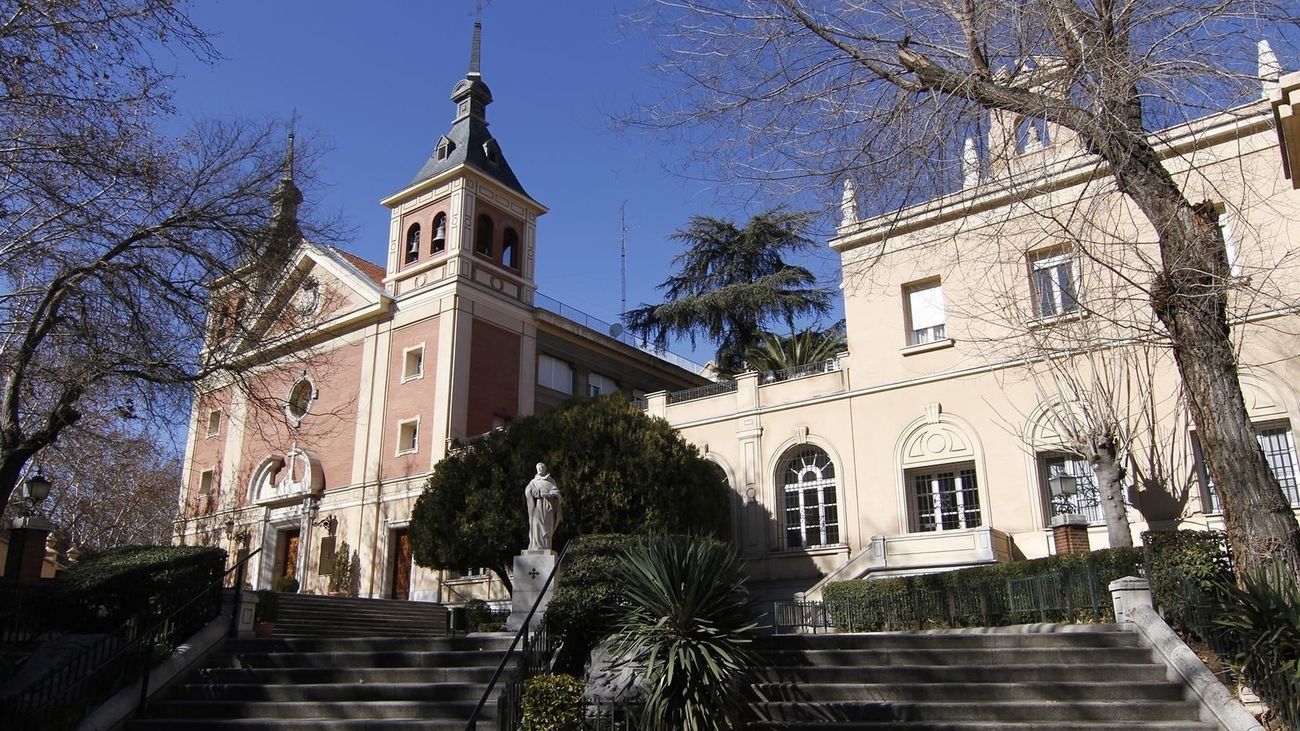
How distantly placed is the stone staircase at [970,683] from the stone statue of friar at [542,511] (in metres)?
3.98

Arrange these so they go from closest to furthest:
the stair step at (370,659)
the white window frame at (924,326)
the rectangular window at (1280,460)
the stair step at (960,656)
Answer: the stair step at (960,656)
the stair step at (370,659)
the rectangular window at (1280,460)
the white window frame at (924,326)

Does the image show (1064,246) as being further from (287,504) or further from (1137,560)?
(287,504)

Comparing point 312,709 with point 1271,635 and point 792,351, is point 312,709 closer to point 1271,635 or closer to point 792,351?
point 1271,635

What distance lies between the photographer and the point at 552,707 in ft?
30.9

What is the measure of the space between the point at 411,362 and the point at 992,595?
2006 cm

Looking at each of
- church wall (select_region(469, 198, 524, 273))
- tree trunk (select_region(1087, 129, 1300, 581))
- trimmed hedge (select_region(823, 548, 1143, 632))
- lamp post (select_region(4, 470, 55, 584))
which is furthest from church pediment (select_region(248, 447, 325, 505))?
tree trunk (select_region(1087, 129, 1300, 581))

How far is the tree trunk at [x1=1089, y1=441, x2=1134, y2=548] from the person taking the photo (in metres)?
16.1

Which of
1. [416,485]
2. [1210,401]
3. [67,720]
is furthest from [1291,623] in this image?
[416,485]

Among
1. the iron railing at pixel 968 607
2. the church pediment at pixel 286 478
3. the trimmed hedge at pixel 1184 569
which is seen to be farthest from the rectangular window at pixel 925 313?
the church pediment at pixel 286 478

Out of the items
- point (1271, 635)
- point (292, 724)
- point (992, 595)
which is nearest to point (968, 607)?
point (992, 595)

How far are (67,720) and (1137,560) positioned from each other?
12892 millimetres

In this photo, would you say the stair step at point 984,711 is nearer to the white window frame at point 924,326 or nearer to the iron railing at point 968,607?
the iron railing at point 968,607

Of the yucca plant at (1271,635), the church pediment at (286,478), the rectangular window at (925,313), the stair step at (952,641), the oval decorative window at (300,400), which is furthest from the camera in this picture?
the oval decorative window at (300,400)

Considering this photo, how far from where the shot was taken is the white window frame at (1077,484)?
1817 cm
